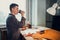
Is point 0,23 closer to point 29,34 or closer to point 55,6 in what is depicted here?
point 29,34

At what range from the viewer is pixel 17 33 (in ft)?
4.81

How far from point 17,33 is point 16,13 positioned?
25 centimetres

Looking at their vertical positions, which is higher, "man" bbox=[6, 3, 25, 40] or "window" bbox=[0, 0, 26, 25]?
"window" bbox=[0, 0, 26, 25]

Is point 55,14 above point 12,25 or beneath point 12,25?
above

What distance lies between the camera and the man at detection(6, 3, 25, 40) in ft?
4.74

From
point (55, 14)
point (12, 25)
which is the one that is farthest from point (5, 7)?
point (55, 14)

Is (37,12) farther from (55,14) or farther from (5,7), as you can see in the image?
(5,7)

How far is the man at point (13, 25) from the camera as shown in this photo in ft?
4.74

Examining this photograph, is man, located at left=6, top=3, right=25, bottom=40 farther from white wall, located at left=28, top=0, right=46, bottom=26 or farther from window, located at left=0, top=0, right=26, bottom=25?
white wall, located at left=28, top=0, right=46, bottom=26

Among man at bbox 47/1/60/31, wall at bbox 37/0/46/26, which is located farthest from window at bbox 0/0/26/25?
man at bbox 47/1/60/31

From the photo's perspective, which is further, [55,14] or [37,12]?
[37,12]

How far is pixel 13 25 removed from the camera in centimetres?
144

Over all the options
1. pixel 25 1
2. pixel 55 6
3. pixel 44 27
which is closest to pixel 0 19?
pixel 25 1

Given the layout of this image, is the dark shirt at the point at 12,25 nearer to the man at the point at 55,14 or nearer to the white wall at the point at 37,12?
the white wall at the point at 37,12
